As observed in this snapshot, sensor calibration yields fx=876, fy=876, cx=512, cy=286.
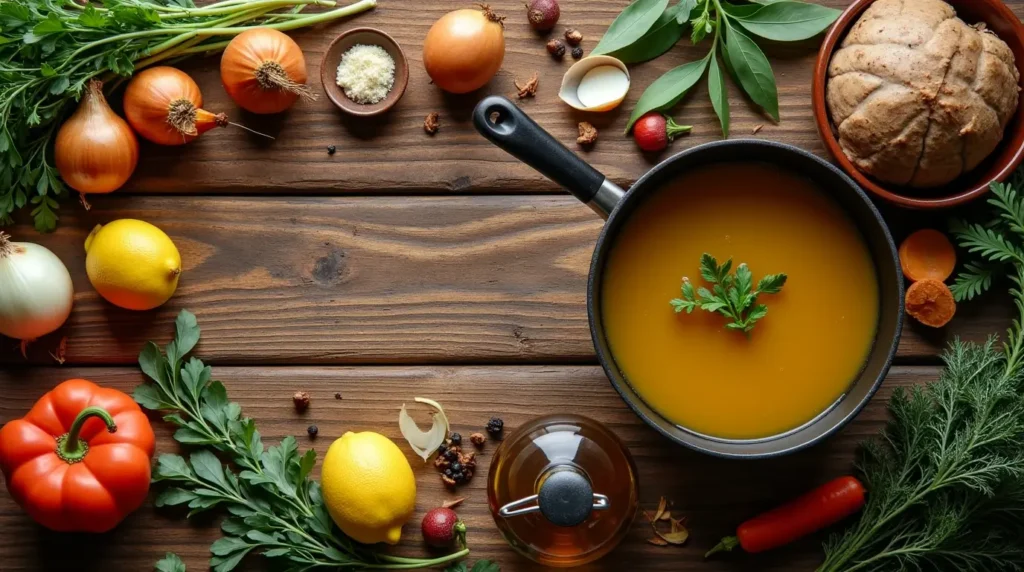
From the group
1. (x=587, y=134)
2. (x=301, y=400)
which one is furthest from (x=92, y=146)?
(x=587, y=134)

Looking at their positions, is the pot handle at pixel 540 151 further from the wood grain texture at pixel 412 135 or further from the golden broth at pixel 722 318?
the wood grain texture at pixel 412 135

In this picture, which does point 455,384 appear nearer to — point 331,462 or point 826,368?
point 331,462

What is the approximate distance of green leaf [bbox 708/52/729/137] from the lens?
1.33 m

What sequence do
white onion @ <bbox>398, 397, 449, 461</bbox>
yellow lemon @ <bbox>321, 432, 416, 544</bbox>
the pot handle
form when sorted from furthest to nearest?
white onion @ <bbox>398, 397, 449, 461</bbox> → yellow lemon @ <bbox>321, 432, 416, 544</bbox> → the pot handle

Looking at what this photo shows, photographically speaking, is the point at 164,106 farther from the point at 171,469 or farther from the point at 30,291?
the point at 171,469

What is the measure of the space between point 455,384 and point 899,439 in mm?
674

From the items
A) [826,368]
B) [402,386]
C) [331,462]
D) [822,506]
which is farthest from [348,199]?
[822,506]

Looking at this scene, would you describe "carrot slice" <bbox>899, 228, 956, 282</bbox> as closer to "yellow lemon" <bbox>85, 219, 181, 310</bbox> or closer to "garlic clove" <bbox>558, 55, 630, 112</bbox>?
"garlic clove" <bbox>558, 55, 630, 112</bbox>

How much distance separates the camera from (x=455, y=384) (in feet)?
4.47

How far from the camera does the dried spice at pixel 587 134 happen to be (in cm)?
135

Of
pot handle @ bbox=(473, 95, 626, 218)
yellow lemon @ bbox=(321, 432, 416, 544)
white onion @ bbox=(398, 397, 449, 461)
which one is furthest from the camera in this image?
white onion @ bbox=(398, 397, 449, 461)

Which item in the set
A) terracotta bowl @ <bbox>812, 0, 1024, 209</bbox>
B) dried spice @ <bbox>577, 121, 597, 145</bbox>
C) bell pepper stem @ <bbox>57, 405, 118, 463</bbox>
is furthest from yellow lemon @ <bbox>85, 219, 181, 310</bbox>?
terracotta bowl @ <bbox>812, 0, 1024, 209</bbox>

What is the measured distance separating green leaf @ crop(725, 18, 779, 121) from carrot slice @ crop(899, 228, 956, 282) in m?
0.29

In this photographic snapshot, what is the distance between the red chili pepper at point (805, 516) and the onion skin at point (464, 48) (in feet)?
2.59
